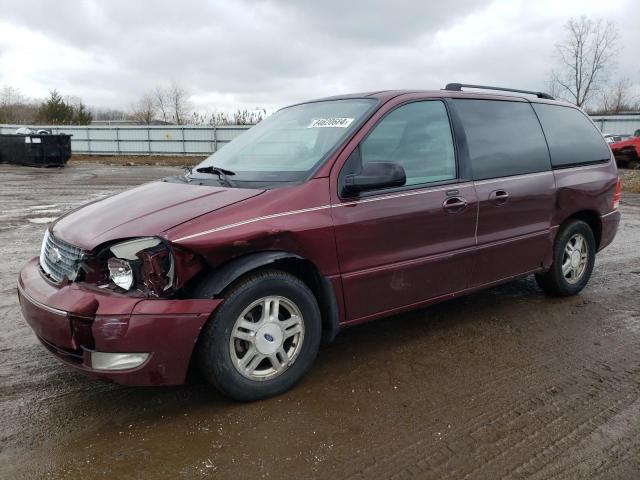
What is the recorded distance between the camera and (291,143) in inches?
145

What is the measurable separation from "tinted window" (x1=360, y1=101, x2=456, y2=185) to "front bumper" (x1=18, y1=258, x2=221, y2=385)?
152 cm

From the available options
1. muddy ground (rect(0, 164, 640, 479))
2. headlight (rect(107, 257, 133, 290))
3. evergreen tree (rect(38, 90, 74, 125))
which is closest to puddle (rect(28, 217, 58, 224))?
muddy ground (rect(0, 164, 640, 479))

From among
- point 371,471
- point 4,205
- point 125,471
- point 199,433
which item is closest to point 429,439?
point 371,471

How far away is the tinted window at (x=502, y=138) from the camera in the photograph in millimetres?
3965

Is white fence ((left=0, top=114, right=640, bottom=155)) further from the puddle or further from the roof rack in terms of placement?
the roof rack

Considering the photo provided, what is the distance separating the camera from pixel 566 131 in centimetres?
475

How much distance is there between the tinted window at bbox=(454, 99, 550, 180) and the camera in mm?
3965

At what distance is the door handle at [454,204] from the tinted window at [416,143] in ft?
0.54

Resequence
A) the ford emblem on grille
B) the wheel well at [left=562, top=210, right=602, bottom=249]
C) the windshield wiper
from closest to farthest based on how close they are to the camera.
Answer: the ford emblem on grille < the windshield wiper < the wheel well at [left=562, top=210, right=602, bottom=249]

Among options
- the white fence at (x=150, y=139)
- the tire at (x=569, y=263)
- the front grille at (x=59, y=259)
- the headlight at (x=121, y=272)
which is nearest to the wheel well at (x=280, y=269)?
the headlight at (x=121, y=272)

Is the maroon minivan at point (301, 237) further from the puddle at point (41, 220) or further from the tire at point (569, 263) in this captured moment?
the puddle at point (41, 220)

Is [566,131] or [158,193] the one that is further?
[566,131]

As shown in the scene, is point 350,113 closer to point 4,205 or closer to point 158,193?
point 158,193

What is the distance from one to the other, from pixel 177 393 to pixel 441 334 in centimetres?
199
